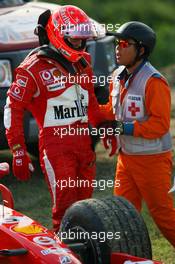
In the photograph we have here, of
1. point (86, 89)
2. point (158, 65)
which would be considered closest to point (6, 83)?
point (86, 89)

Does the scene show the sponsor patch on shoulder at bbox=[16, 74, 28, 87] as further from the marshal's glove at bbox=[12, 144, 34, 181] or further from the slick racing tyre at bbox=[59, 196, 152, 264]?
the slick racing tyre at bbox=[59, 196, 152, 264]

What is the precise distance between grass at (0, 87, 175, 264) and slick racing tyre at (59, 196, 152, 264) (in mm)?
1046

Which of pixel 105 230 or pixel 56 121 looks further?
pixel 56 121

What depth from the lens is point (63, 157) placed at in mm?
7164

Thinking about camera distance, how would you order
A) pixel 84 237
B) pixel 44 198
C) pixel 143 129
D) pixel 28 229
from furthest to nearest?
pixel 44 198 → pixel 143 129 → pixel 84 237 → pixel 28 229

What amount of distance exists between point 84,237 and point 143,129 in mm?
1007

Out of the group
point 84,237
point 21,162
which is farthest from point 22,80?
point 84,237

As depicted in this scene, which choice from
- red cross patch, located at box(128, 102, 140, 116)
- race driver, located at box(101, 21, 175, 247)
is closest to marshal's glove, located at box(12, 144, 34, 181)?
race driver, located at box(101, 21, 175, 247)

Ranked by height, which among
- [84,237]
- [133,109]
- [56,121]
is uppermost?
[133,109]

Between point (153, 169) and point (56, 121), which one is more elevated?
point (56, 121)

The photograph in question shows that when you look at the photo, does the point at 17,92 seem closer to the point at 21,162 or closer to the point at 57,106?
the point at 57,106

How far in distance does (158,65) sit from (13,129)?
1189 centimetres

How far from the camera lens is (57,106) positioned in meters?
7.24

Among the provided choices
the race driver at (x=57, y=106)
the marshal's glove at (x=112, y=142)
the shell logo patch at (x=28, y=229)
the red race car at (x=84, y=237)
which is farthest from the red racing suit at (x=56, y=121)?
the shell logo patch at (x=28, y=229)
